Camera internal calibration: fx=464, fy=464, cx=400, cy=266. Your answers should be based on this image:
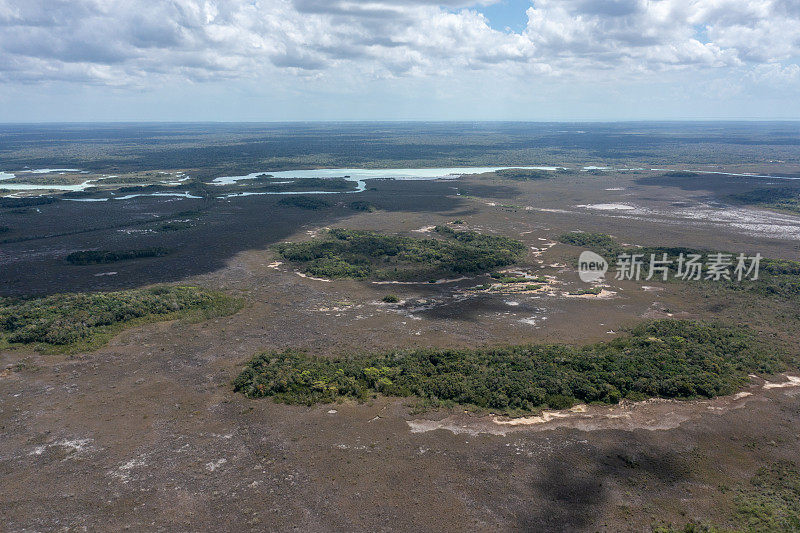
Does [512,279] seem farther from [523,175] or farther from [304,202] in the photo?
[523,175]

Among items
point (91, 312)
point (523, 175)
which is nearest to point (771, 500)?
point (91, 312)

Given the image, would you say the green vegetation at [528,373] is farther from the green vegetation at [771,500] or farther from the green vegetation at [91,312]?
the green vegetation at [91,312]

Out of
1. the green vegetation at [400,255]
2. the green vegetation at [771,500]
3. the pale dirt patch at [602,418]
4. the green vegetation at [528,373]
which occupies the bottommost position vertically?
the green vegetation at [771,500]

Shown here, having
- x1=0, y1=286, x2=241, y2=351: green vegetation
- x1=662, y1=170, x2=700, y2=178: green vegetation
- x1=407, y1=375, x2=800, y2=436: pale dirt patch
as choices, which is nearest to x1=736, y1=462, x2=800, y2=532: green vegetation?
x1=407, y1=375, x2=800, y2=436: pale dirt patch

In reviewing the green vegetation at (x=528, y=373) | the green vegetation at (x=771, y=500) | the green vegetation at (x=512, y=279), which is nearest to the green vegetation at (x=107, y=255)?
the green vegetation at (x=528, y=373)

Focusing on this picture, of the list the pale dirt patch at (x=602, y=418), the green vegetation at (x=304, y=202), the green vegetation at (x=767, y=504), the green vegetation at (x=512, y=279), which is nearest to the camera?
the green vegetation at (x=767, y=504)

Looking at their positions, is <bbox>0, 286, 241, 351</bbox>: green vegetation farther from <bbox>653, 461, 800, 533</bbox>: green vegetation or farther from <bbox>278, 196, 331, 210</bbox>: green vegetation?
<bbox>278, 196, 331, 210</bbox>: green vegetation

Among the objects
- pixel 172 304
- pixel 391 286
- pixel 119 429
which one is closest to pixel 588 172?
pixel 391 286
